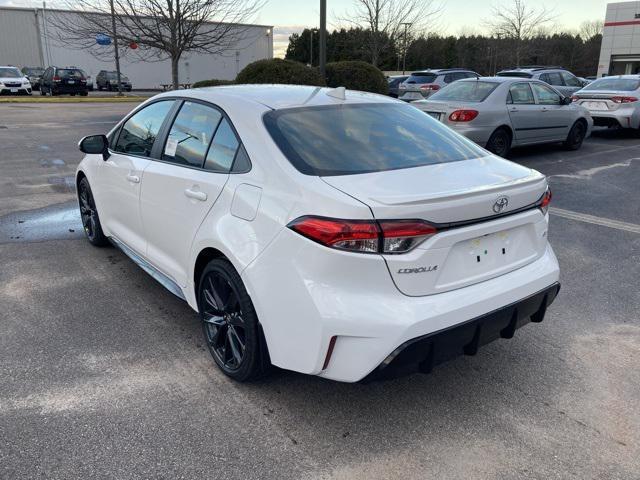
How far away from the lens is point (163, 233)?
11.8 ft

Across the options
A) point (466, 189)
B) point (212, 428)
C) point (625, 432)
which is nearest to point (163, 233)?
point (212, 428)

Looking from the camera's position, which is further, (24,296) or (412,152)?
(24,296)

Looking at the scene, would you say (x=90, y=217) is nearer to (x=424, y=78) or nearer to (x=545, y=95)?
(x=545, y=95)

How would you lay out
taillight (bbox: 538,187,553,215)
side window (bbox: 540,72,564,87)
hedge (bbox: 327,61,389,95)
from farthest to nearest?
hedge (bbox: 327,61,389,95), side window (bbox: 540,72,564,87), taillight (bbox: 538,187,553,215)

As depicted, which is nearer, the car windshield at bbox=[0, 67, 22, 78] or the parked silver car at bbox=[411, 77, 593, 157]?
the parked silver car at bbox=[411, 77, 593, 157]

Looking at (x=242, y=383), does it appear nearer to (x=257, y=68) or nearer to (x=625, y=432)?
(x=625, y=432)

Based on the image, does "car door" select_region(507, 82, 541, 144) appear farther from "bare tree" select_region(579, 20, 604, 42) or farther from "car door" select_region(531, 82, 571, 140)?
"bare tree" select_region(579, 20, 604, 42)

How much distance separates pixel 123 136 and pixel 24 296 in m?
1.45

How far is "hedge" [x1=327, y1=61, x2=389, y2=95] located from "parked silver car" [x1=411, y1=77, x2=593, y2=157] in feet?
19.7

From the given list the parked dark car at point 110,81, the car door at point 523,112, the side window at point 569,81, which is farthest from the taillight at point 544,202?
the parked dark car at point 110,81

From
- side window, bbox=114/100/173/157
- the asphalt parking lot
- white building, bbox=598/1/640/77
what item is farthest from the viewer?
white building, bbox=598/1/640/77

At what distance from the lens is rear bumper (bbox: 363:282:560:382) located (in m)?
2.44

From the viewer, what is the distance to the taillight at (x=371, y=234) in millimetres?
2369

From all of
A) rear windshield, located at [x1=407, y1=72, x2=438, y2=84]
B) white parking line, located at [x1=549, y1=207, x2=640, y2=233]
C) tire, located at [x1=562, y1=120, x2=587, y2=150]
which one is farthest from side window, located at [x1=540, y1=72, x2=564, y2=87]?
white parking line, located at [x1=549, y1=207, x2=640, y2=233]
